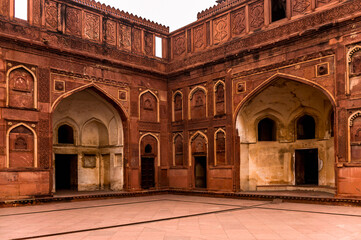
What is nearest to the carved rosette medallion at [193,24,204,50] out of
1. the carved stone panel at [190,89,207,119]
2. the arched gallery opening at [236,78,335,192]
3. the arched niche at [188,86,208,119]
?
the arched niche at [188,86,208,119]

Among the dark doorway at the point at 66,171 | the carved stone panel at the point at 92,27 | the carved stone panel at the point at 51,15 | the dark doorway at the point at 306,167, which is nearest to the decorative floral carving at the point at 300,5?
Result: the dark doorway at the point at 306,167

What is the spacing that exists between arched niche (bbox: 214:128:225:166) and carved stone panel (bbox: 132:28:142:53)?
14.7ft

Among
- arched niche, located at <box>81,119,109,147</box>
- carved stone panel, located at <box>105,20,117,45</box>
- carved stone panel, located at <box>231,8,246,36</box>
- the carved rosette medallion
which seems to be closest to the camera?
carved stone panel, located at <box>231,8,246,36</box>

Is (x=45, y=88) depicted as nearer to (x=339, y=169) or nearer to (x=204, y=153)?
(x=204, y=153)

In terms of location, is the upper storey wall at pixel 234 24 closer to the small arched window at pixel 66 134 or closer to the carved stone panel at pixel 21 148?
the small arched window at pixel 66 134

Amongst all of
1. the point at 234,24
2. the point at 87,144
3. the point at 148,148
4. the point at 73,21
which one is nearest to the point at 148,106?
the point at 148,148

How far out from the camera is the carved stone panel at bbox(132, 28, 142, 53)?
14.3m

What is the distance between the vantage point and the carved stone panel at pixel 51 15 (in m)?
12.0

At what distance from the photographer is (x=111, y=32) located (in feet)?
44.8

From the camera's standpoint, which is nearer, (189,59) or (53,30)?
(53,30)

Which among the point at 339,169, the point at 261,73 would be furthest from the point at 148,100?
the point at 339,169

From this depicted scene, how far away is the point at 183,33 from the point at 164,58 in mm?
1283

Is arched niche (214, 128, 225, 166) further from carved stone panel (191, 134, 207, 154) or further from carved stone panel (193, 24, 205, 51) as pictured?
carved stone panel (193, 24, 205, 51)

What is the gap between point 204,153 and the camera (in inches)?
538
